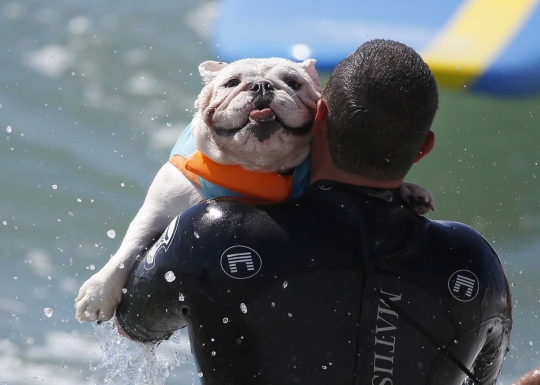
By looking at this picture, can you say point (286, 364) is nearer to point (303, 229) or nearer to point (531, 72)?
point (303, 229)

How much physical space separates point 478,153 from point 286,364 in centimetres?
383

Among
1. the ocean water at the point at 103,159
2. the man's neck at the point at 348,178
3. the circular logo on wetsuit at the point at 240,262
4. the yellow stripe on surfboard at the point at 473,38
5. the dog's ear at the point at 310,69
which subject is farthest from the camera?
the yellow stripe on surfboard at the point at 473,38

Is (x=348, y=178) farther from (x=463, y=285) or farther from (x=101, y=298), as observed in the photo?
(x=101, y=298)

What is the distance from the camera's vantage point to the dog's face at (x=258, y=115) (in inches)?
75.7

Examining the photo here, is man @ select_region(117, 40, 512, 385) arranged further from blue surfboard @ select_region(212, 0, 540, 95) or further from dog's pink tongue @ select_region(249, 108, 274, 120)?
blue surfboard @ select_region(212, 0, 540, 95)

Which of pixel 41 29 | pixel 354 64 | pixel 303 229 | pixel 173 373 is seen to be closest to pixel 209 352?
pixel 303 229

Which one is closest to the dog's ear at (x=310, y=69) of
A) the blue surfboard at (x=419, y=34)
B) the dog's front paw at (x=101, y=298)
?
the dog's front paw at (x=101, y=298)

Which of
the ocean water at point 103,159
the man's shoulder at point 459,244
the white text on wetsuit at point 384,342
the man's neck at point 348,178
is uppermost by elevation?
the man's neck at point 348,178

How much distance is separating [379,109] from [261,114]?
259mm

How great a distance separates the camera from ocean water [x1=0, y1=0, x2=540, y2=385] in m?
4.55

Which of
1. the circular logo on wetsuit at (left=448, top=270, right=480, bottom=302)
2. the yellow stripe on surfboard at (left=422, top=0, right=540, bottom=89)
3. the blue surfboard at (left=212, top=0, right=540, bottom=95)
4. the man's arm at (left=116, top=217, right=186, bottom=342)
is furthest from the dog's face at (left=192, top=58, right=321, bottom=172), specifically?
the yellow stripe on surfboard at (left=422, top=0, right=540, bottom=89)

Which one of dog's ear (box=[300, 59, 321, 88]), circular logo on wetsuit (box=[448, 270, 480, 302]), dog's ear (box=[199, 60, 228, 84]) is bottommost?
circular logo on wetsuit (box=[448, 270, 480, 302])

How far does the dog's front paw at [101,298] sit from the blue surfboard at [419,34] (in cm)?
332

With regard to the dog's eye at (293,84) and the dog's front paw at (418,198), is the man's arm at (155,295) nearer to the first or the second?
the dog's eye at (293,84)
